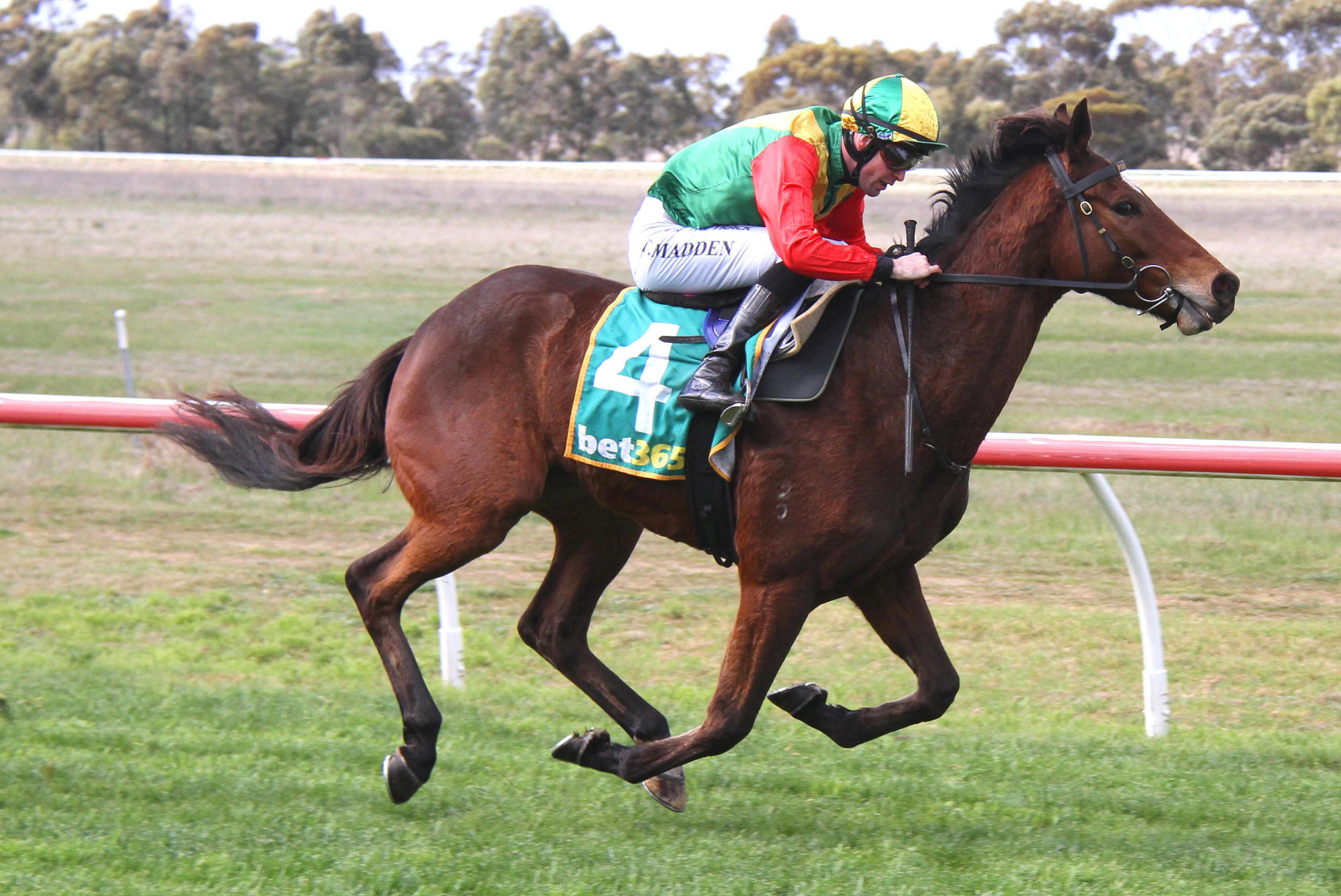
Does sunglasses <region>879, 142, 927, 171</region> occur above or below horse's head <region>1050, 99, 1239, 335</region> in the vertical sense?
above

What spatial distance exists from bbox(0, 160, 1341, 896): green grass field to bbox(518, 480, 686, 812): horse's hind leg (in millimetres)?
266

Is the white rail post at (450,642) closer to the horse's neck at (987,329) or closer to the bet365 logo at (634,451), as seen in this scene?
the bet365 logo at (634,451)

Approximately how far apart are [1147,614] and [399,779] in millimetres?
2340

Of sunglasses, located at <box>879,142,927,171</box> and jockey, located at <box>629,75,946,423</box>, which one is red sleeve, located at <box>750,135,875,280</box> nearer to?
jockey, located at <box>629,75,946,423</box>

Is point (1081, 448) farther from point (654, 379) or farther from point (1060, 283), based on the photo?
point (654, 379)

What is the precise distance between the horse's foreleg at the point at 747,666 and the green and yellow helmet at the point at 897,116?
1104 millimetres

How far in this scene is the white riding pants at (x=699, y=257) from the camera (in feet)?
12.0

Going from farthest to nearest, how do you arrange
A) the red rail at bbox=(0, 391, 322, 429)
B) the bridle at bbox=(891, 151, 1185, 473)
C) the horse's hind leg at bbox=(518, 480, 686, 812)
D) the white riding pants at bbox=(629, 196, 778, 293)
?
the red rail at bbox=(0, 391, 322, 429) < the horse's hind leg at bbox=(518, 480, 686, 812) < the white riding pants at bbox=(629, 196, 778, 293) < the bridle at bbox=(891, 151, 1185, 473)

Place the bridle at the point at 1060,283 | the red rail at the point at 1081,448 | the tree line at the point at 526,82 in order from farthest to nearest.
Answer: the tree line at the point at 526,82
the red rail at the point at 1081,448
the bridle at the point at 1060,283

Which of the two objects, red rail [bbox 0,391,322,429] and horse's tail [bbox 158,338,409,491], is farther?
red rail [bbox 0,391,322,429]

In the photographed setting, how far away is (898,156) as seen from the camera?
3.55 metres

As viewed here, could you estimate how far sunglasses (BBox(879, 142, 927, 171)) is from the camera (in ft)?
11.6

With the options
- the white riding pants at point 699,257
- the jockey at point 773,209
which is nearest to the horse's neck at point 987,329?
the jockey at point 773,209

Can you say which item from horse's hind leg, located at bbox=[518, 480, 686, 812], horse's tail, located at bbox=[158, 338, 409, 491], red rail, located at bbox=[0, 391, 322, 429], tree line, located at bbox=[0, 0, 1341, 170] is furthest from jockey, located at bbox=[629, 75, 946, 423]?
tree line, located at bbox=[0, 0, 1341, 170]
